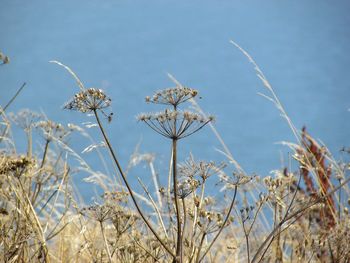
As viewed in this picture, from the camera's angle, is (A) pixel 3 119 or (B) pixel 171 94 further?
(A) pixel 3 119

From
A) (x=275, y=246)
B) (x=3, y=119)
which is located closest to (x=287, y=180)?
(x=275, y=246)

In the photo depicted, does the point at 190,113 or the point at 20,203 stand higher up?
the point at 190,113

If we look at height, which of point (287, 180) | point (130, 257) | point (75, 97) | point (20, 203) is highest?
point (287, 180)

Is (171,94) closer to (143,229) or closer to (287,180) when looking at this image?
(287,180)

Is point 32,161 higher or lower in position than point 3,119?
lower

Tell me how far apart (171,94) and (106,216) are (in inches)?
27.4

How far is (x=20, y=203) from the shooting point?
2941 mm

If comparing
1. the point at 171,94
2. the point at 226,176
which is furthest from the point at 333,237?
the point at 171,94

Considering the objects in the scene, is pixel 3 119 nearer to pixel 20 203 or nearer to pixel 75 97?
pixel 20 203

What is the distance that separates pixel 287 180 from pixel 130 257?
1.01m

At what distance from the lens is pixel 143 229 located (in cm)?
341

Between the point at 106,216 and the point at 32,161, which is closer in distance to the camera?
the point at 106,216

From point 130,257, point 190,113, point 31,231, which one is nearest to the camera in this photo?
point 190,113

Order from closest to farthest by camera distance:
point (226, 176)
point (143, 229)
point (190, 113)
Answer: point (190, 113)
point (226, 176)
point (143, 229)
